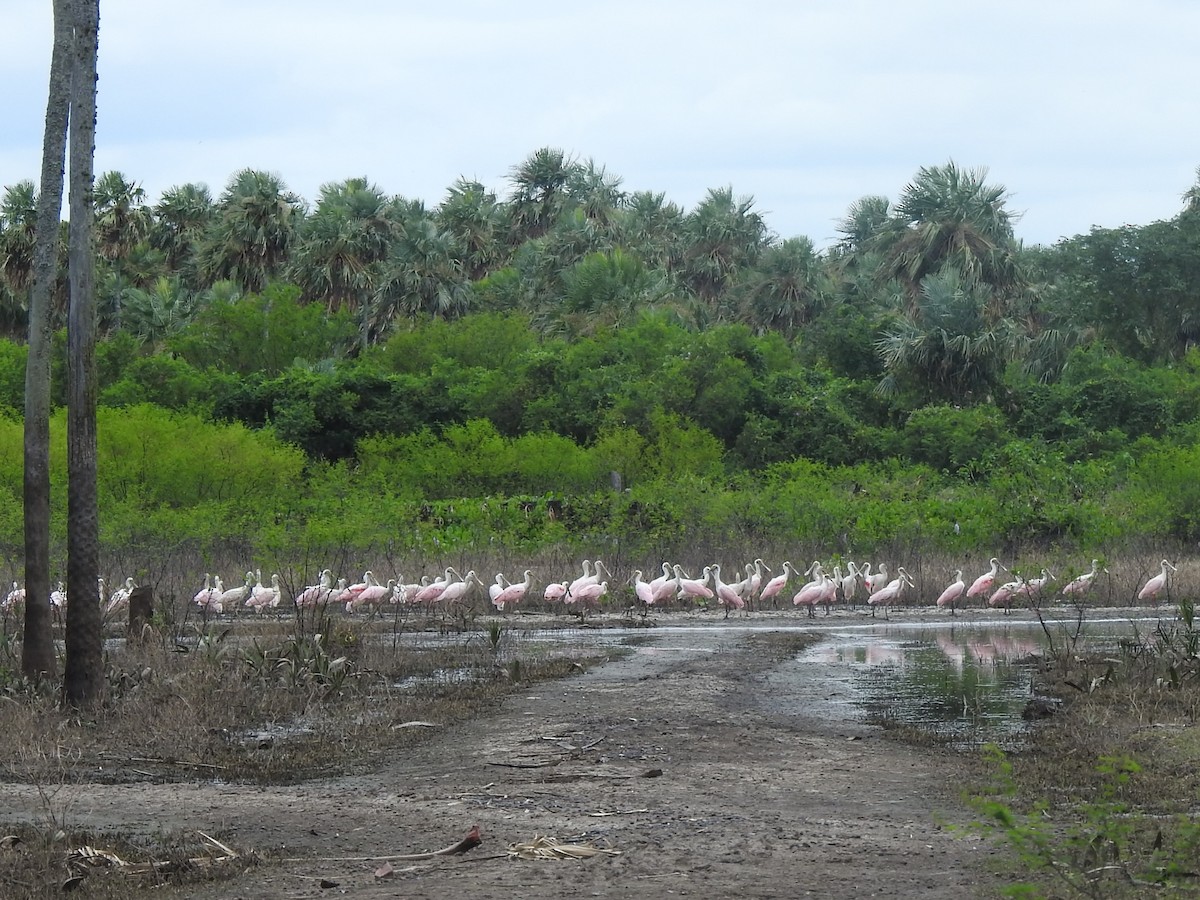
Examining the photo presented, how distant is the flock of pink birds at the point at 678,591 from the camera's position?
2384 cm

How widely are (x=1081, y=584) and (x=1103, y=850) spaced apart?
18323mm

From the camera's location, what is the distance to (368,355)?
50.3 metres

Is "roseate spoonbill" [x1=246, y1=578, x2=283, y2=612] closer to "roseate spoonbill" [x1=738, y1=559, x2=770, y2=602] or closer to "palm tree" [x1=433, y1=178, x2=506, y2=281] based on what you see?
"roseate spoonbill" [x1=738, y1=559, x2=770, y2=602]

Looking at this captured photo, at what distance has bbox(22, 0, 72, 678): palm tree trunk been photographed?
41.9ft

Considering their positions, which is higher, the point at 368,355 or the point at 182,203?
the point at 182,203

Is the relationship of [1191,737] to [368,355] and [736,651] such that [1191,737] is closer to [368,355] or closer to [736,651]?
[736,651]

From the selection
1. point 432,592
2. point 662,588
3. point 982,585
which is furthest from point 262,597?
point 982,585

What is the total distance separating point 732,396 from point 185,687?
30.1 metres

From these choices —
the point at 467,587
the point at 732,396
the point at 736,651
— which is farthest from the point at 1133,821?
the point at 732,396

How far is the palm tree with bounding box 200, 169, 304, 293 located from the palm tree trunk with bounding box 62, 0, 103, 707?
40251mm

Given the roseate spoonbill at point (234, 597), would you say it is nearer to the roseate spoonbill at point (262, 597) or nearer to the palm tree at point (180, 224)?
the roseate spoonbill at point (262, 597)

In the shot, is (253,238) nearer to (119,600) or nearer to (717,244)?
(717,244)

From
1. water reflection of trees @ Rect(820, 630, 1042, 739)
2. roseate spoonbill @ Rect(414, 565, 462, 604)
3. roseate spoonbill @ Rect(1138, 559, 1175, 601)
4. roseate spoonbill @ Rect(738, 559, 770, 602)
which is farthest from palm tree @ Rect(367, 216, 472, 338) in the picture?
water reflection of trees @ Rect(820, 630, 1042, 739)

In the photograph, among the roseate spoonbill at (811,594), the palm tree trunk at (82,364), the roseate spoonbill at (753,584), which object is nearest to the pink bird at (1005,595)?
the roseate spoonbill at (811,594)
